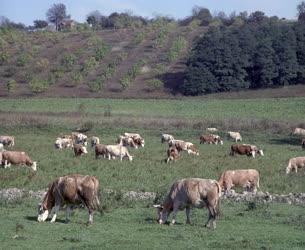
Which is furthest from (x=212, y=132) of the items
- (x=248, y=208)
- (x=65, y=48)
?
(x=65, y=48)

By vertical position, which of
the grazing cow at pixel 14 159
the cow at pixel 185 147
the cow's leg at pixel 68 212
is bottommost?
the cow at pixel 185 147

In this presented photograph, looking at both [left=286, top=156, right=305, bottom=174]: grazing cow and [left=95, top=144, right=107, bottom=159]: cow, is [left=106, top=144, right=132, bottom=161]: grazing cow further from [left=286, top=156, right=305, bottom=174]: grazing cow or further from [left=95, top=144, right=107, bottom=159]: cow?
[left=286, top=156, right=305, bottom=174]: grazing cow

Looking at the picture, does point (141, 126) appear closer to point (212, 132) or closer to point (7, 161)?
point (212, 132)

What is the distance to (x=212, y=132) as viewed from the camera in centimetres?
5978

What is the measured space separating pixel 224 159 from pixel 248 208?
1802cm

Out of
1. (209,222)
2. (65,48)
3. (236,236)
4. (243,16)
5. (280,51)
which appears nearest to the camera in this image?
(236,236)

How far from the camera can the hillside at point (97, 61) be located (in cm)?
10319

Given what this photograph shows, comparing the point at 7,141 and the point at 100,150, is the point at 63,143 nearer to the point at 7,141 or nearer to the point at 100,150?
the point at 7,141

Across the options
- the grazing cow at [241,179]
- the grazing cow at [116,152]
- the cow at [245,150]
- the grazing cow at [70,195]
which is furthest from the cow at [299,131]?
the grazing cow at [70,195]

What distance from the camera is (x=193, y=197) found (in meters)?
19.0

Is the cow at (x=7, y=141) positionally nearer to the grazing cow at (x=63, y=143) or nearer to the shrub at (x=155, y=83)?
the grazing cow at (x=63, y=143)

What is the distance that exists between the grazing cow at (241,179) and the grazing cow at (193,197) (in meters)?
8.40

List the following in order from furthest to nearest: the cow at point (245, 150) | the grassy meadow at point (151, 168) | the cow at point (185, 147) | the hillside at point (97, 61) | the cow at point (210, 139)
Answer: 1. the hillside at point (97, 61)
2. the cow at point (210, 139)
3. the cow at point (185, 147)
4. the cow at point (245, 150)
5. the grassy meadow at point (151, 168)

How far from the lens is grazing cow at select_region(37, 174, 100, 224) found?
19.2m
